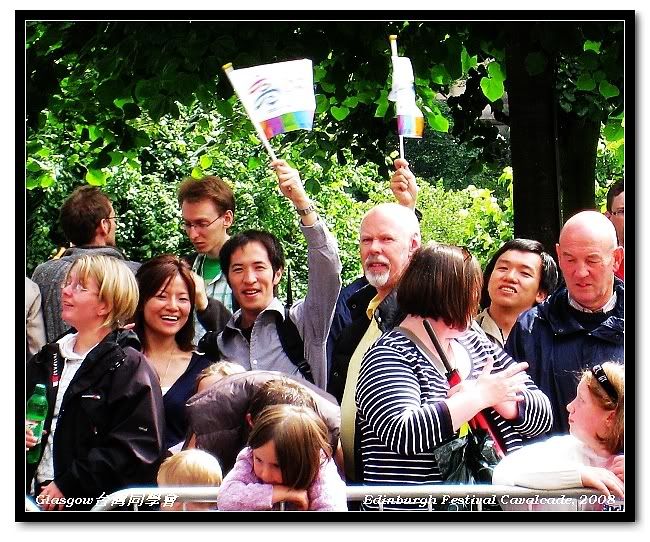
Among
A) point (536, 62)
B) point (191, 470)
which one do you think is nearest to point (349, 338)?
point (191, 470)

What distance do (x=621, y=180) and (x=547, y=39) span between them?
24.6 inches

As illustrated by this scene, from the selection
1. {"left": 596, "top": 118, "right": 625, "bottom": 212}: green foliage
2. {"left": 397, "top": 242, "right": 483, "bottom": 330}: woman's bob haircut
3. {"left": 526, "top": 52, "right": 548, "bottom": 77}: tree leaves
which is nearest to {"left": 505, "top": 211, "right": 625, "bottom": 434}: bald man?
{"left": 596, "top": 118, "right": 625, "bottom": 212}: green foliage

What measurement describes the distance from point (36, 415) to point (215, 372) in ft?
2.34

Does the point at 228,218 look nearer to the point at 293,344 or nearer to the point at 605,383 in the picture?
the point at 293,344

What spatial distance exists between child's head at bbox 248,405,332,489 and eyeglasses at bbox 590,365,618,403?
1076 millimetres

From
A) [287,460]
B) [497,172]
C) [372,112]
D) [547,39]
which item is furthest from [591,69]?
[287,460]

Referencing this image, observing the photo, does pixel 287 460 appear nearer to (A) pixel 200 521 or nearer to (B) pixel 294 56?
(A) pixel 200 521

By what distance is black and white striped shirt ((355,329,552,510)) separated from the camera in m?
4.59

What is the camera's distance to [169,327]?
4.86m

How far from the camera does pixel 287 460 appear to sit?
463 cm

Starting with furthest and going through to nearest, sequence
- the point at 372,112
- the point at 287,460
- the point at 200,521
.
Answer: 1. the point at 372,112
2. the point at 200,521
3. the point at 287,460

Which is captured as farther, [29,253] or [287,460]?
[29,253]

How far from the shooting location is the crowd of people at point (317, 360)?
4648 mm
